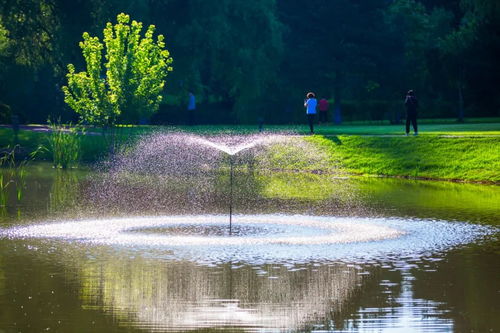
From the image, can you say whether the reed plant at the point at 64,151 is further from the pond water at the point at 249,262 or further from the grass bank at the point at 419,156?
the pond water at the point at 249,262

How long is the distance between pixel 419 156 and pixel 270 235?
21182 mm

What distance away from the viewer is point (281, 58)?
69438 mm

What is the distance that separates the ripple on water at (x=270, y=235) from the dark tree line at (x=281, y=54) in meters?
37.4

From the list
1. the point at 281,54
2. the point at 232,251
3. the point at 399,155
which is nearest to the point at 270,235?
the point at 232,251

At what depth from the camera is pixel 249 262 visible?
17.6m

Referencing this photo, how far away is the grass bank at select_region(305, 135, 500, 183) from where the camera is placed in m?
38.6

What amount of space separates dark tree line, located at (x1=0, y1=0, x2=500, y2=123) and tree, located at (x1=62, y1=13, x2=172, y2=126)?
34.6ft

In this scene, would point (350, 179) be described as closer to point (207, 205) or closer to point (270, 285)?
point (207, 205)

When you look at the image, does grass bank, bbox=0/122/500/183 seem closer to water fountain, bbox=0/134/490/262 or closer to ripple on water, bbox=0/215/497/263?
water fountain, bbox=0/134/490/262

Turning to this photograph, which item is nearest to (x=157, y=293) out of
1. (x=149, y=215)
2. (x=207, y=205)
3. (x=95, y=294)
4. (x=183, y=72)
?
(x=95, y=294)

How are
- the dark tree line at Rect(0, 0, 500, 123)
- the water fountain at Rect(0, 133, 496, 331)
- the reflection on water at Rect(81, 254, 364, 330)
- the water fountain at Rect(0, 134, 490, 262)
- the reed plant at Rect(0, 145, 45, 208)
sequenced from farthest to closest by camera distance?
1. the dark tree line at Rect(0, 0, 500, 123)
2. the reed plant at Rect(0, 145, 45, 208)
3. the water fountain at Rect(0, 134, 490, 262)
4. the water fountain at Rect(0, 133, 496, 331)
5. the reflection on water at Rect(81, 254, 364, 330)

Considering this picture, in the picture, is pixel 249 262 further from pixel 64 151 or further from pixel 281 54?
pixel 281 54

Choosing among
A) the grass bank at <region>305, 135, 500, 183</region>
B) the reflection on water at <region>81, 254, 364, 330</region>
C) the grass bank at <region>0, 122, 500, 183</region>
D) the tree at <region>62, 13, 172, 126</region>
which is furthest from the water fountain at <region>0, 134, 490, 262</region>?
the tree at <region>62, 13, 172, 126</region>

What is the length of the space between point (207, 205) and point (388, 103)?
155 ft
